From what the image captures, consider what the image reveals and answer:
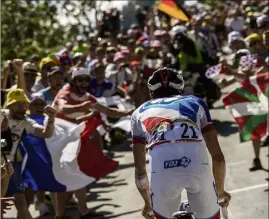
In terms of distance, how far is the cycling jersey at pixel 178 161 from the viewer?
16.9 ft

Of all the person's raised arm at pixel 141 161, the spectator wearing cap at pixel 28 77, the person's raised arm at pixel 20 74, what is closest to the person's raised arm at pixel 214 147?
the person's raised arm at pixel 141 161

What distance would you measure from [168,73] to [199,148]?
2.17ft

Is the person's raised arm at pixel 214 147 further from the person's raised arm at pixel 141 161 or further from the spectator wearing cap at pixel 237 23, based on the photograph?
the spectator wearing cap at pixel 237 23

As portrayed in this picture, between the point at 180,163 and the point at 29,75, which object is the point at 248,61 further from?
the point at 180,163

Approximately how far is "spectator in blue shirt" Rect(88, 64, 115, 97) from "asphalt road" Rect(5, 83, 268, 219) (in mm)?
1301

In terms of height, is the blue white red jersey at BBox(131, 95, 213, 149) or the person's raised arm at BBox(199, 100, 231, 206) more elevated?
the blue white red jersey at BBox(131, 95, 213, 149)

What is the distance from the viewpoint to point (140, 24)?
30.1 m

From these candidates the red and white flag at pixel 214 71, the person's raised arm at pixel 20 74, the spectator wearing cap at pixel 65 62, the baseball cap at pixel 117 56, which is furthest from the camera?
the baseball cap at pixel 117 56

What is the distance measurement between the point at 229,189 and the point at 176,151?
16.2 feet

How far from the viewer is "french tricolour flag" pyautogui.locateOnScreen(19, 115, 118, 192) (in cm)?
934

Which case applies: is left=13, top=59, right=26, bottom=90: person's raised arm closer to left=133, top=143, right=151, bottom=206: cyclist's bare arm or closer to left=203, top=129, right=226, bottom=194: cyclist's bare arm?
left=133, top=143, right=151, bottom=206: cyclist's bare arm

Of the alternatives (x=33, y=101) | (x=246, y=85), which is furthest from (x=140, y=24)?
(x=33, y=101)

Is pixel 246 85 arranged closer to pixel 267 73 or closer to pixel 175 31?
pixel 267 73

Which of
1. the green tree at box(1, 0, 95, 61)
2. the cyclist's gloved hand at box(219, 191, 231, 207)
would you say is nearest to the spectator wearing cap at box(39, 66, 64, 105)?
the cyclist's gloved hand at box(219, 191, 231, 207)
